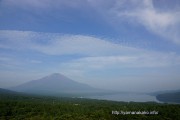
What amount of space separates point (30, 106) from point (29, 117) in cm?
1471

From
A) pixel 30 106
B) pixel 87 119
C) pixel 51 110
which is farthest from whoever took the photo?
pixel 30 106

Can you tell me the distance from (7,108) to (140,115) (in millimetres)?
42079

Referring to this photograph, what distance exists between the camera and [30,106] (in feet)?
262

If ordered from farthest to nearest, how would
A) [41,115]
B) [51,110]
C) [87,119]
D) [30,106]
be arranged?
1. [30,106]
2. [51,110]
3. [41,115]
4. [87,119]

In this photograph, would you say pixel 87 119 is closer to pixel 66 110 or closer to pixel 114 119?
pixel 114 119

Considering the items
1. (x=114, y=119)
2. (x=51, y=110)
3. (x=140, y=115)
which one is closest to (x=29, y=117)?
(x=51, y=110)

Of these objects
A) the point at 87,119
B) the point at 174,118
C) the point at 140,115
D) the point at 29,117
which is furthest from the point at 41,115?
the point at 174,118

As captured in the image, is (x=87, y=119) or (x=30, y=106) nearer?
(x=87, y=119)

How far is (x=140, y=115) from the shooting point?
68.4 meters

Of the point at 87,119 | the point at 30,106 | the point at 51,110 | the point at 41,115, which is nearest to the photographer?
the point at 87,119

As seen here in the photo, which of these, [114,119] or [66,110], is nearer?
[114,119]

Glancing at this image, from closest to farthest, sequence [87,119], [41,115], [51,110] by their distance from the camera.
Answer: [87,119] < [41,115] < [51,110]

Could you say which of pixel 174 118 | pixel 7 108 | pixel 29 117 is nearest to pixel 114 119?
pixel 174 118

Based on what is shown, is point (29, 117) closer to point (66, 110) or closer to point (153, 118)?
point (66, 110)
